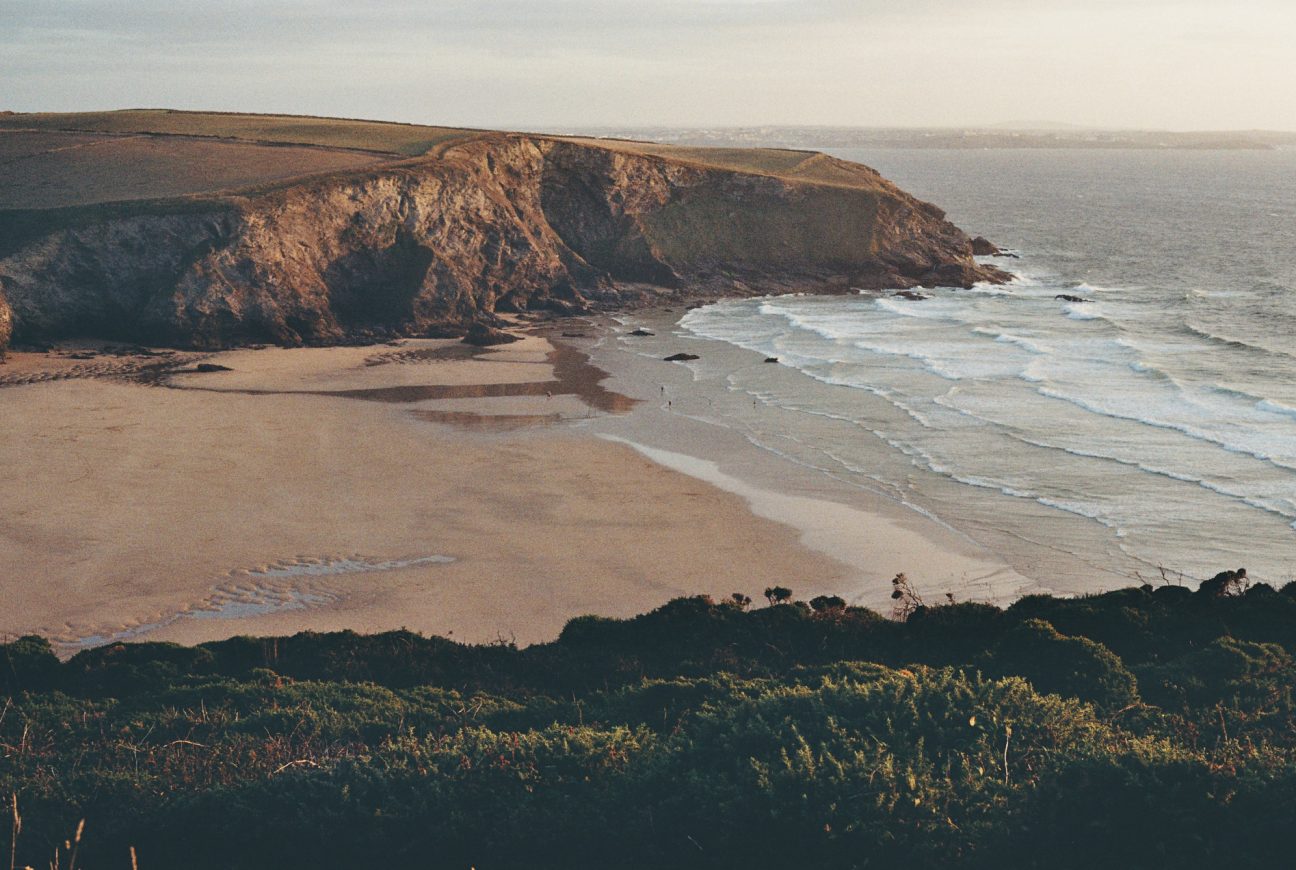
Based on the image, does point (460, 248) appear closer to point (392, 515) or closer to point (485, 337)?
point (485, 337)

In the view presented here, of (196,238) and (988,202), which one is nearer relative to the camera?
(196,238)

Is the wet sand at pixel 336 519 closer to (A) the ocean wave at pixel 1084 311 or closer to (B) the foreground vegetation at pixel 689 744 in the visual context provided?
(B) the foreground vegetation at pixel 689 744

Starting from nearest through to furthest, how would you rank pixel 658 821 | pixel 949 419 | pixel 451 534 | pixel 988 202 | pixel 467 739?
pixel 658 821
pixel 467 739
pixel 451 534
pixel 949 419
pixel 988 202

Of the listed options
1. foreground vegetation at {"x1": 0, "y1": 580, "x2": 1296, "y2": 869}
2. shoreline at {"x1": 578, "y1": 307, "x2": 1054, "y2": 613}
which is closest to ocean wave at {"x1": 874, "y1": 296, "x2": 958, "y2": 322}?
shoreline at {"x1": 578, "y1": 307, "x2": 1054, "y2": 613}

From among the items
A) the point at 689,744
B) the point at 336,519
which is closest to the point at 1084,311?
the point at 336,519

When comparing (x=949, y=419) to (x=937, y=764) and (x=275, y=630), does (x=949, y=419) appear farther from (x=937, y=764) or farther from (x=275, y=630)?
(x=937, y=764)

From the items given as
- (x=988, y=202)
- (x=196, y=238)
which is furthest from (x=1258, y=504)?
(x=988, y=202)

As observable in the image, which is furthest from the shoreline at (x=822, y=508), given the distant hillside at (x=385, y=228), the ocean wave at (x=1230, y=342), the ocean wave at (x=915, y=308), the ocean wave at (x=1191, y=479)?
the ocean wave at (x=1230, y=342)
